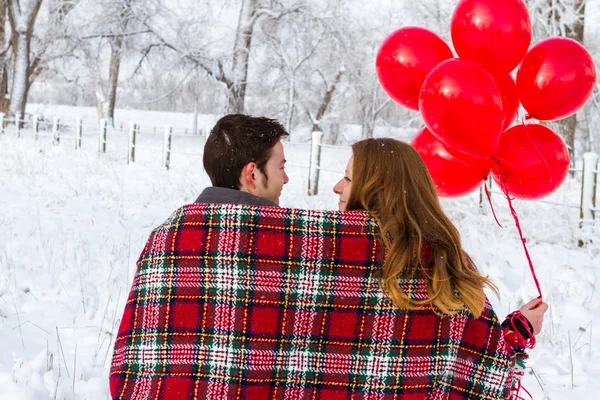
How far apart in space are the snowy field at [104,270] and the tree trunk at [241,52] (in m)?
8.01

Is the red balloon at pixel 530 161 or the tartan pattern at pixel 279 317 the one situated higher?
the red balloon at pixel 530 161

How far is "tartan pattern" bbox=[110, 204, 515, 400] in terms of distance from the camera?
1.92 meters

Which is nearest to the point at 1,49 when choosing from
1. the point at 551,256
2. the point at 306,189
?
the point at 306,189

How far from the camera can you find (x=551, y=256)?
6.50m

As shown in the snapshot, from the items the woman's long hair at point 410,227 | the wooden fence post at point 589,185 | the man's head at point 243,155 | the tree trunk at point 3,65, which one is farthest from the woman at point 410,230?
the tree trunk at point 3,65

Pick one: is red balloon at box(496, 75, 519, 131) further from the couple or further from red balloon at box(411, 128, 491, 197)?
the couple

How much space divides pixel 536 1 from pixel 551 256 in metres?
6.02

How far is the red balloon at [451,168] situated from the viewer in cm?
294

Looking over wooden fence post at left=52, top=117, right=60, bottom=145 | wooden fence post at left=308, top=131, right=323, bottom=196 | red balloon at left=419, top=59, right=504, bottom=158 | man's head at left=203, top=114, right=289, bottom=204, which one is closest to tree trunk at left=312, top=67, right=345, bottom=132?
wooden fence post at left=52, top=117, right=60, bottom=145

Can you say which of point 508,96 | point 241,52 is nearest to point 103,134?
point 241,52

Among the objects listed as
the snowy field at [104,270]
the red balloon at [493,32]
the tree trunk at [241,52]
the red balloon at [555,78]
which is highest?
the tree trunk at [241,52]

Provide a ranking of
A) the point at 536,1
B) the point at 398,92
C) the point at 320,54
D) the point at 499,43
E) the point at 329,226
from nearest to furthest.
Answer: the point at 329,226
the point at 499,43
the point at 398,92
the point at 536,1
the point at 320,54

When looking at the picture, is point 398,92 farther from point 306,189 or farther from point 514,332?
point 306,189

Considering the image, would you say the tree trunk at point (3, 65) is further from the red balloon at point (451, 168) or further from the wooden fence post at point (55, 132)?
the red balloon at point (451, 168)
